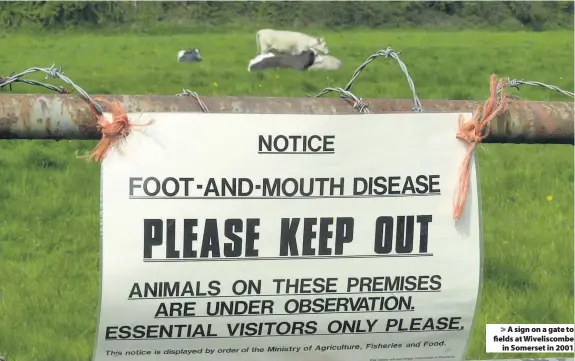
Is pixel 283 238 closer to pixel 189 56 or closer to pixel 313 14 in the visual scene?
pixel 189 56

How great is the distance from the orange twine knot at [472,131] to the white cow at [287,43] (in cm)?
1279

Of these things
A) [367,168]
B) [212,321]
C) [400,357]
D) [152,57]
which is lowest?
[152,57]

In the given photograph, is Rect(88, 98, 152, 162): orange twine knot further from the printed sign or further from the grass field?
the grass field

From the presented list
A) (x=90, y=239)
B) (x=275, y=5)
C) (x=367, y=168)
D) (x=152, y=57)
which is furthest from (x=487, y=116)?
(x=275, y=5)

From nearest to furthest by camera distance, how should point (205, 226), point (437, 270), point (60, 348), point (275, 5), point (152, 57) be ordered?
point (205, 226) < point (437, 270) < point (60, 348) < point (152, 57) < point (275, 5)

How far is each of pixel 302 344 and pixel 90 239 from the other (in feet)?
10.9

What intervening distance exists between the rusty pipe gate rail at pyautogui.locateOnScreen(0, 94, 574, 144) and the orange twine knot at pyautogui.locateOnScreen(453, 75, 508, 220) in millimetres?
39

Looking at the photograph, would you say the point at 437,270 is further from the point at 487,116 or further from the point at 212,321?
the point at 212,321

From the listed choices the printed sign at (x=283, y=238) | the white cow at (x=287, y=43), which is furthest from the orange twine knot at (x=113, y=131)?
the white cow at (x=287, y=43)

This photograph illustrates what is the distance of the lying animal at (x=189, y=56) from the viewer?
1391 centimetres

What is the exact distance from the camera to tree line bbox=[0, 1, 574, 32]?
1789cm

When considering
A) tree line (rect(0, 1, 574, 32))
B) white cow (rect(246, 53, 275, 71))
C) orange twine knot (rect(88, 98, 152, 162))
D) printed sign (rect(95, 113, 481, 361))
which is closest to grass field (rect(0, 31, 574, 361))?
white cow (rect(246, 53, 275, 71))

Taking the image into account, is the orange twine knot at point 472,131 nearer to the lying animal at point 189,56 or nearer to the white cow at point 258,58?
the white cow at point 258,58

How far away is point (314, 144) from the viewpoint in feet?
6.00
